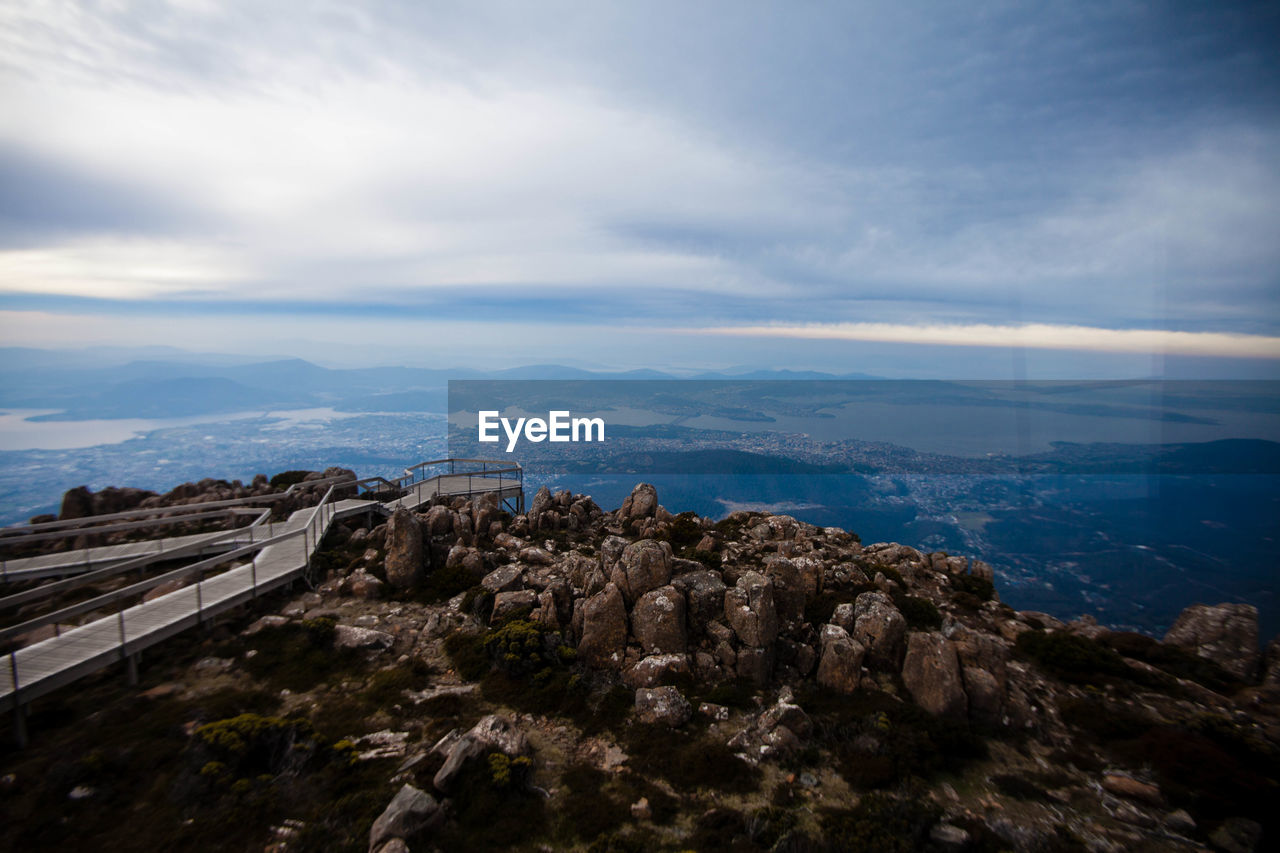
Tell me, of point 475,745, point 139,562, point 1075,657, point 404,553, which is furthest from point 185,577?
point 1075,657

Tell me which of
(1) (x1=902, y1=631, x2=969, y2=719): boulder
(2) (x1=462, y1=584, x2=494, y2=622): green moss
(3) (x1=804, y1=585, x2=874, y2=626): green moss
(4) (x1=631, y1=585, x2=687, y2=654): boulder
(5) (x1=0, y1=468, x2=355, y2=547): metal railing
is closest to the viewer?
(1) (x1=902, y1=631, x2=969, y2=719): boulder

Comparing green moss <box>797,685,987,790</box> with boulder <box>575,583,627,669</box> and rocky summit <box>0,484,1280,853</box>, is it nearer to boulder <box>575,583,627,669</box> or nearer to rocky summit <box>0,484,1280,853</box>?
rocky summit <box>0,484,1280,853</box>

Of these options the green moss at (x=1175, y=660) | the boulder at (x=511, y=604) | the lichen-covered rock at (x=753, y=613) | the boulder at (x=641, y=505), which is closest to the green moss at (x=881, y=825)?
the lichen-covered rock at (x=753, y=613)

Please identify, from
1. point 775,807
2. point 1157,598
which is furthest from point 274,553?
point 1157,598

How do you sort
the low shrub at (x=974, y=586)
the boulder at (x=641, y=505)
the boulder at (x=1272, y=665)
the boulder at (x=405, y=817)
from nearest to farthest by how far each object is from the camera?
the boulder at (x=405, y=817) < the boulder at (x=1272, y=665) < the low shrub at (x=974, y=586) < the boulder at (x=641, y=505)

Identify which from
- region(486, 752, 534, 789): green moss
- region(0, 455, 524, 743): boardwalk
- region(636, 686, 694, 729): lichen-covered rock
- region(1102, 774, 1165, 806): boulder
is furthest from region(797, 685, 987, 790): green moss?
region(0, 455, 524, 743): boardwalk

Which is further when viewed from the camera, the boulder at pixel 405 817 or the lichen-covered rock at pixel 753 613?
the lichen-covered rock at pixel 753 613

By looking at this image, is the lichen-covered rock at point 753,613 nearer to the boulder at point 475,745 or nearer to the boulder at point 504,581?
→ the boulder at point 475,745
